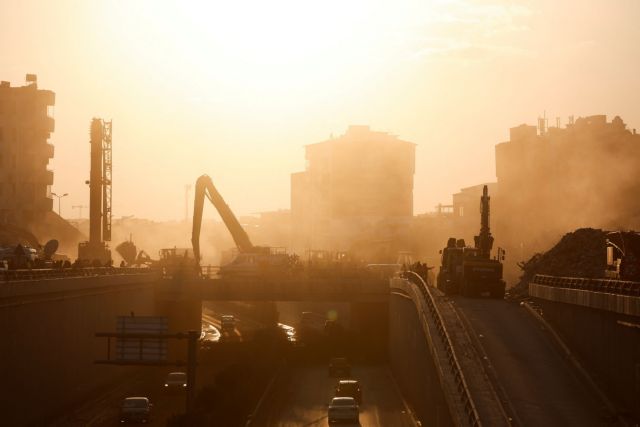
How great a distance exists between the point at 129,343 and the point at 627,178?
114 meters

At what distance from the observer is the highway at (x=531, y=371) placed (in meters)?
31.8

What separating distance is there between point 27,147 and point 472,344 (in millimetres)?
84208

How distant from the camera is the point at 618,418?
104ft

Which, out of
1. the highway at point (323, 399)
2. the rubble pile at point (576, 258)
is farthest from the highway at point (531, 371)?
the rubble pile at point (576, 258)

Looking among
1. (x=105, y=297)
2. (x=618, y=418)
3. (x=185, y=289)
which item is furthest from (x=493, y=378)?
(x=185, y=289)

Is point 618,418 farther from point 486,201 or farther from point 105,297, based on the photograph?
point 105,297

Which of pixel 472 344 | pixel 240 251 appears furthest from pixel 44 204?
pixel 472 344

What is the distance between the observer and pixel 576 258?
67812 millimetres

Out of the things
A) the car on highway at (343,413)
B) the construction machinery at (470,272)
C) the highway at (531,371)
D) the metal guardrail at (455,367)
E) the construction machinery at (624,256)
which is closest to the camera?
the metal guardrail at (455,367)

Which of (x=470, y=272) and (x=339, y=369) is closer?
(x=470, y=272)

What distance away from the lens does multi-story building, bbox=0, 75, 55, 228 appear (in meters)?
Result: 114

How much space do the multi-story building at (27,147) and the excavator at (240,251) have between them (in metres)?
23.4

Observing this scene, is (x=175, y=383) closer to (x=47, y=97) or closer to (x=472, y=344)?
(x=472, y=344)

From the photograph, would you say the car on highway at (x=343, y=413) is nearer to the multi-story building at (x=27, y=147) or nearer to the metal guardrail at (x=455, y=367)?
the metal guardrail at (x=455, y=367)
